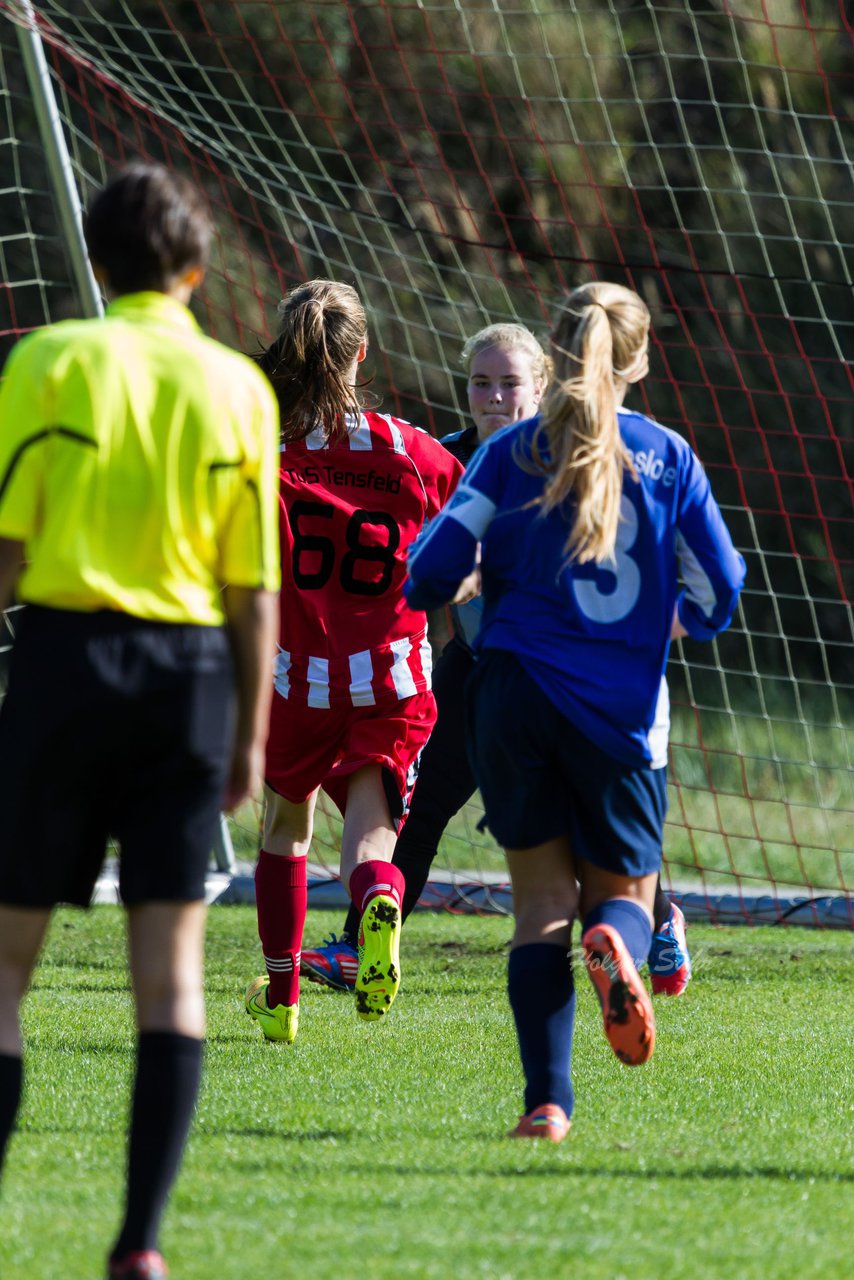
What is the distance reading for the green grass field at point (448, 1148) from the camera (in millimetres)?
2418

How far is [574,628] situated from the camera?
298 centimetres

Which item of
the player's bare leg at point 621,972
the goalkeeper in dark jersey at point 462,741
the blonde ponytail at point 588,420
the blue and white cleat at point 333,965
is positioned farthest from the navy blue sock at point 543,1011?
the blue and white cleat at point 333,965

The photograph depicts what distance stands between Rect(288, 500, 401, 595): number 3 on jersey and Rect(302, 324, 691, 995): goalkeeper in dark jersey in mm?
264

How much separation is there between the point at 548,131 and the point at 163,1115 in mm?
13583

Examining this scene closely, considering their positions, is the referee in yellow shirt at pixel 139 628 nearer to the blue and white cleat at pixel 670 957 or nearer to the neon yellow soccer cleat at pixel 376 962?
the neon yellow soccer cleat at pixel 376 962

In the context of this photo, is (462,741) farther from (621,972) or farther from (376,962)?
(621,972)

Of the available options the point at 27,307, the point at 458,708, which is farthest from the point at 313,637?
the point at 27,307

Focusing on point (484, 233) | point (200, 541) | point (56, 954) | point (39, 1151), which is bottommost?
point (39, 1151)

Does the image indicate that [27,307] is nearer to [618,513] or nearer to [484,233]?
[484,233]

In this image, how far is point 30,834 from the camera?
7.38 ft

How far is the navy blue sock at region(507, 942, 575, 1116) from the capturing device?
9.98ft

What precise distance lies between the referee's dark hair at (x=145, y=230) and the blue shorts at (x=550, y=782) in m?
1.00

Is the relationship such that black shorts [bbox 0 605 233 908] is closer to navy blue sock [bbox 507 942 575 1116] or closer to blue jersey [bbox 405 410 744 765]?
blue jersey [bbox 405 410 744 765]

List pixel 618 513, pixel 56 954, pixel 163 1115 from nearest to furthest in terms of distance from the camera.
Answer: pixel 163 1115, pixel 618 513, pixel 56 954
